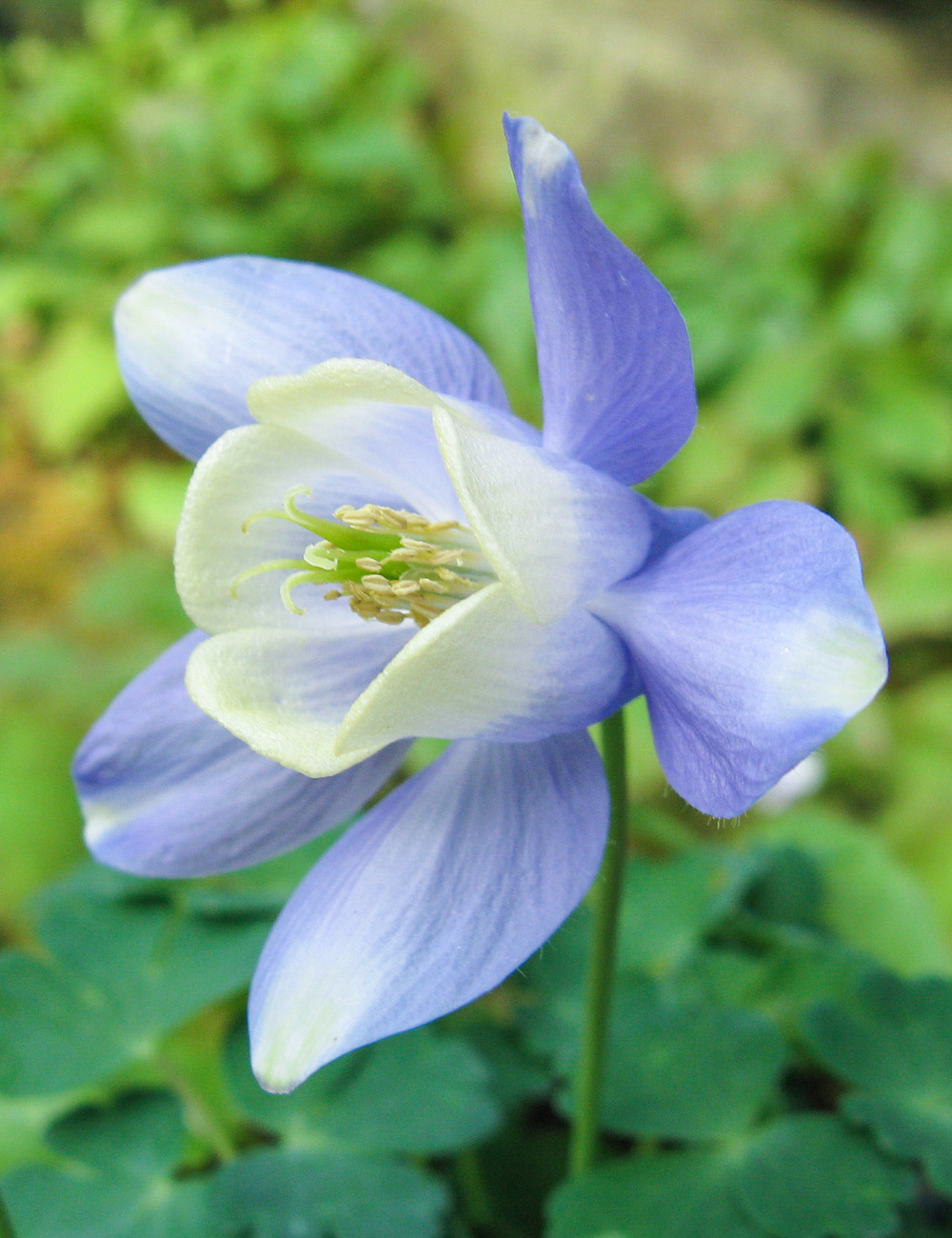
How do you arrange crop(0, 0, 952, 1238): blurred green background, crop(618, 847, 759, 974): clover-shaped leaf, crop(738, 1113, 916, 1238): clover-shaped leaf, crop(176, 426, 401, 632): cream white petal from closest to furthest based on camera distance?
1. crop(176, 426, 401, 632): cream white petal
2. crop(738, 1113, 916, 1238): clover-shaped leaf
3. crop(618, 847, 759, 974): clover-shaped leaf
4. crop(0, 0, 952, 1238): blurred green background

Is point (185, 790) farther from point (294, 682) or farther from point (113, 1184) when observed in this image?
point (113, 1184)

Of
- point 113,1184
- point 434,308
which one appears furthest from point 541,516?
point 434,308

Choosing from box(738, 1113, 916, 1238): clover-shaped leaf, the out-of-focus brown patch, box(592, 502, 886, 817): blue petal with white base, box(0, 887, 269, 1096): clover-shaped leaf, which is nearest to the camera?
box(592, 502, 886, 817): blue petal with white base

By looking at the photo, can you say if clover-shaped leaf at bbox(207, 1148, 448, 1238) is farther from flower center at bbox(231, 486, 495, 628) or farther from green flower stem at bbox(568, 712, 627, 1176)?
flower center at bbox(231, 486, 495, 628)

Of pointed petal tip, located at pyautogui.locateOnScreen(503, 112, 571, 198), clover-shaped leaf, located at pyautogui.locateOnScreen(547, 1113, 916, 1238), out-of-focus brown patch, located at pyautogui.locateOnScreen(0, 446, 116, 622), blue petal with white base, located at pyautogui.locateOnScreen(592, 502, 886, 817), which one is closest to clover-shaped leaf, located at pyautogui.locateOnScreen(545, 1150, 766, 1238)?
clover-shaped leaf, located at pyautogui.locateOnScreen(547, 1113, 916, 1238)

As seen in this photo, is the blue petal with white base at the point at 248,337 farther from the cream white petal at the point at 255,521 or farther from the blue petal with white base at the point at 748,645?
the blue petal with white base at the point at 748,645

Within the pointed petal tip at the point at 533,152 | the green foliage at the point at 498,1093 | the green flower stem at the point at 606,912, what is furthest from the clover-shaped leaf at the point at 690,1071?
the pointed petal tip at the point at 533,152

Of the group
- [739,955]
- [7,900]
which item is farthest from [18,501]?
[739,955]
